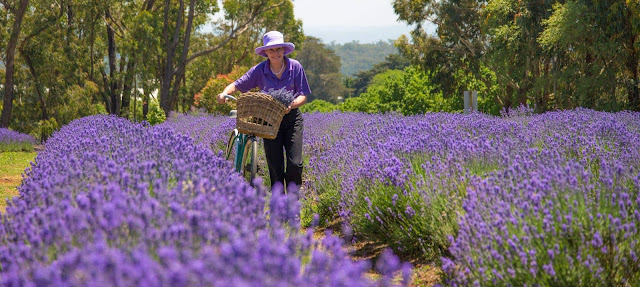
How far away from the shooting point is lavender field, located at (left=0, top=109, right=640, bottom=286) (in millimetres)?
1781

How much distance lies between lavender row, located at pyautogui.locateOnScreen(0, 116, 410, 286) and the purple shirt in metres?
1.86

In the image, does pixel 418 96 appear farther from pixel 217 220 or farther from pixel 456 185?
pixel 217 220

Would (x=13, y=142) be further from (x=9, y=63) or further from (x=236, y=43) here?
(x=236, y=43)

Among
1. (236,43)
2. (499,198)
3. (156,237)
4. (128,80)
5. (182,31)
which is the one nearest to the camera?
(156,237)

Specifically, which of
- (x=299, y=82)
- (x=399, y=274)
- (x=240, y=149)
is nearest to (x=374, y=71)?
(x=240, y=149)

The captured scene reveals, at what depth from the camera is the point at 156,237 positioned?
2084 millimetres

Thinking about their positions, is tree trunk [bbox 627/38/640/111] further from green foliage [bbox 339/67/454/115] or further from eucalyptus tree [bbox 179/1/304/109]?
eucalyptus tree [bbox 179/1/304/109]

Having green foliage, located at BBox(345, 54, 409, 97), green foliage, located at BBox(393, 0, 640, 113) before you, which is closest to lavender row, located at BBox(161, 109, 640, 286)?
green foliage, located at BBox(393, 0, 640, 113)

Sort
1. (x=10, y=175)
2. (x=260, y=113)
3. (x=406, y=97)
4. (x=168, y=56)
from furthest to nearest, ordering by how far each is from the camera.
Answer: (x=406, y=97) → (x=168, y=56) → (x=10, y=175) → (x=260, y=113)

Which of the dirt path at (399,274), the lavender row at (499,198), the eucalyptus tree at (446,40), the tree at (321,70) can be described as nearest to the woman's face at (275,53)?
the lavender row at (499,198)

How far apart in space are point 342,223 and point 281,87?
4.04 feet

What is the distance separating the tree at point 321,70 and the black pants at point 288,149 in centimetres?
8185

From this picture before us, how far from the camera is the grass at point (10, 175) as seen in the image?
743cm

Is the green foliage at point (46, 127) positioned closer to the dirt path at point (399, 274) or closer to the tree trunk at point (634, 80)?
the tree trunk at point (634, 80)
